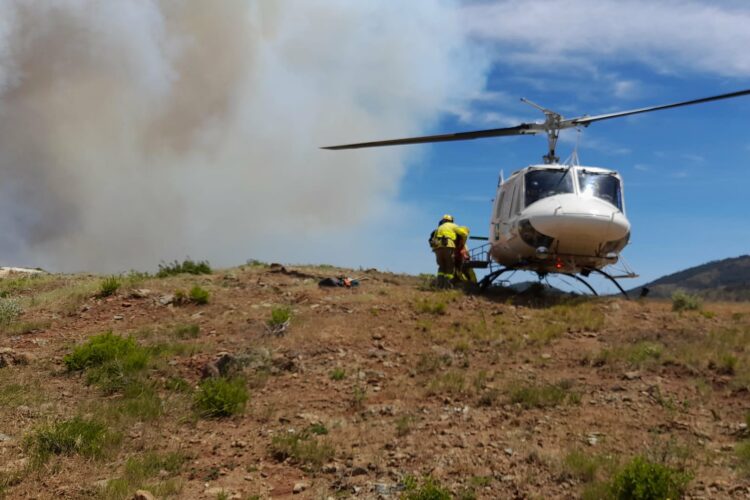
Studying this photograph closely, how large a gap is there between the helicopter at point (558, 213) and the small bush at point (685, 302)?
45.9 inches

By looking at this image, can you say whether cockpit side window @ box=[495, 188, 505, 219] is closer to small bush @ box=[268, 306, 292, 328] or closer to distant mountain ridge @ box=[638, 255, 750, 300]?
small bush @ box=[268, 306, 292, 328]

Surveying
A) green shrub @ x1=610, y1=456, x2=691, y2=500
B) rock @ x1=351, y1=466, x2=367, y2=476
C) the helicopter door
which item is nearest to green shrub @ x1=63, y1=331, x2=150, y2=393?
rock @ x1=351, y1=466, x2=367, y2=476

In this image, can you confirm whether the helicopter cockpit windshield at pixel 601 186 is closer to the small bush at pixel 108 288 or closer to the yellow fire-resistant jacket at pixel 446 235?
the yellow fire-resistant jacket at pixel 446 235

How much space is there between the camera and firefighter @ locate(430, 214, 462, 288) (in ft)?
56.5

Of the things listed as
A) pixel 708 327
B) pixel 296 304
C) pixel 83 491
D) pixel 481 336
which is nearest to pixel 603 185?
pixel 708 327

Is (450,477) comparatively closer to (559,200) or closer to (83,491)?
(83,491)

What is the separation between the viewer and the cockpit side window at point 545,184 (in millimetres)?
15500

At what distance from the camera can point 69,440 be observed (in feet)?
23.0

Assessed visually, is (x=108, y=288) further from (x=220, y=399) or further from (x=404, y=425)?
(x=404, y=425)

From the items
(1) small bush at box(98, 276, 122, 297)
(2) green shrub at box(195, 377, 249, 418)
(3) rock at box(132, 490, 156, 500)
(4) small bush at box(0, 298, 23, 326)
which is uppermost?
(1) small bush at box(98, 276, 122, 297)

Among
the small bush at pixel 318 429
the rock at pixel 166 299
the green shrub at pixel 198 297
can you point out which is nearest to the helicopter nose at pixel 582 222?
the green shrub at pixel 198 297

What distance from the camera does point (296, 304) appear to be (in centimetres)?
1388

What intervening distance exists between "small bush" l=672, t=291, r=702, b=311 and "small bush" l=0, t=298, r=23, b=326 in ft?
45.4

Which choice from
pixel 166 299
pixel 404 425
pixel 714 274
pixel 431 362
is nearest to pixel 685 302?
pixel 431 362
